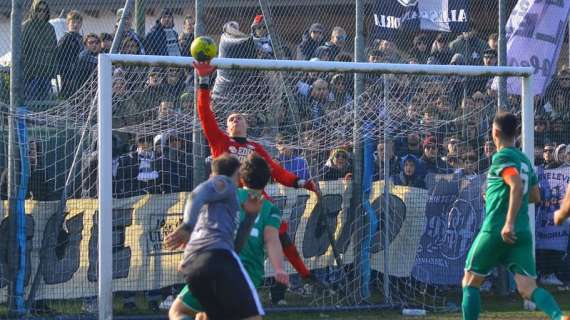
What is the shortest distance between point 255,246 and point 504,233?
2.09 m

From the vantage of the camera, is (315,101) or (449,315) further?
(315,101)

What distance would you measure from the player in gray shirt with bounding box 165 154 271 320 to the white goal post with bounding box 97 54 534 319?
11.2ft

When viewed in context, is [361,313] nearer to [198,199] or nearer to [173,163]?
[173,163]

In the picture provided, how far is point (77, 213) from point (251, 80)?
259cm

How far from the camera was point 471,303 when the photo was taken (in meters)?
9.18

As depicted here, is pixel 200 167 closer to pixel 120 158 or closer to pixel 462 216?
pixel 120 158

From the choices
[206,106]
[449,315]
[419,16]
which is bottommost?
[449,315]

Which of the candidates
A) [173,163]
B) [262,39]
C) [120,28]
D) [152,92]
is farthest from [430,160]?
[120,28]

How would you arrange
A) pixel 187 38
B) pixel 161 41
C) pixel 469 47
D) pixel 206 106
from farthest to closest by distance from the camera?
pixel 469 47 → pixel 187 38 → pixel 161 41 → pixel 206 106

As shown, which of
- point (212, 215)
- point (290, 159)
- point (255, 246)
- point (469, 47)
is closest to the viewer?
point (212, 215)

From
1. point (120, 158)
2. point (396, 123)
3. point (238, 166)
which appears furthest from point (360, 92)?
point (238, 166)

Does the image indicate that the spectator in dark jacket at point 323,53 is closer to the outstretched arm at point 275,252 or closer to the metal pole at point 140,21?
the metal pole at point 140,21

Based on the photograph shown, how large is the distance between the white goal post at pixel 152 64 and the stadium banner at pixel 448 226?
117 cm

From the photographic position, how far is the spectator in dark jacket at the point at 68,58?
1214 centimetres
